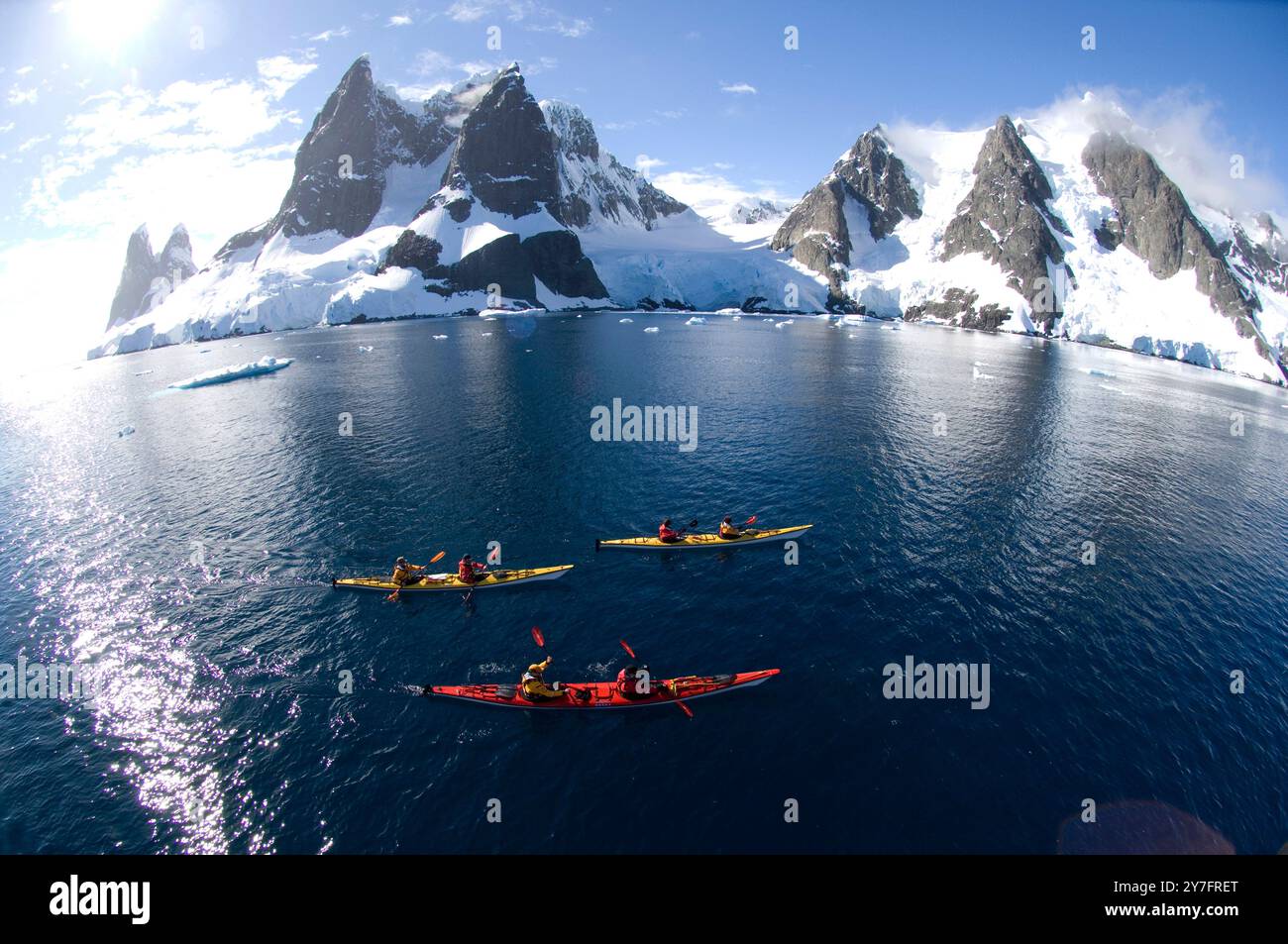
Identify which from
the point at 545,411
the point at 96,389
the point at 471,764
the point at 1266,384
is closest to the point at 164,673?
the point at 471,764

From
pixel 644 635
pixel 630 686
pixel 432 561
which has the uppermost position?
pixel 432 561

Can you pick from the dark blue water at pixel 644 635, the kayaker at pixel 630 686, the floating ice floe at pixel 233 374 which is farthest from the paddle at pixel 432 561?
the floating ice floe at pixel 233 374

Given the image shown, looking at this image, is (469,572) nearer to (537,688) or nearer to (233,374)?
(537,688)


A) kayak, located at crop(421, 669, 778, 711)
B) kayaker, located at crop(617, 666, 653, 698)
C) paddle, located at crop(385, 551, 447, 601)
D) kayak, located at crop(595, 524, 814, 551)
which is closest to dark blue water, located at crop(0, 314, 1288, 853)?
kayak, located at crop(421, 669, 778, 711)

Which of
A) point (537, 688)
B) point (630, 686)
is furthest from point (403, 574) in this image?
point (630, 686)

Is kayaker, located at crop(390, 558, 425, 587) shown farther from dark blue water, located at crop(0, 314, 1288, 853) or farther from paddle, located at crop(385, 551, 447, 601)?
dark blue water, located at crop(0, 314, 1288, 853)
